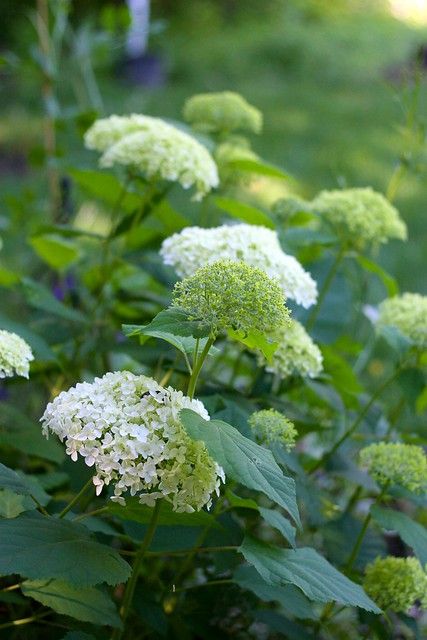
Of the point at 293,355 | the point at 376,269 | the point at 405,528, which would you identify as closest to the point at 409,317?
the point at 376,269

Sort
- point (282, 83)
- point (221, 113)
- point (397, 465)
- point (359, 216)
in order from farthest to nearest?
point (282, 83), point (221, 113), point (359, 216), point (397, 465)

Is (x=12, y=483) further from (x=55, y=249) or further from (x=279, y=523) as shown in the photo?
(x=55, y=249)

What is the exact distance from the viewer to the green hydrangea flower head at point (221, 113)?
2281 mm

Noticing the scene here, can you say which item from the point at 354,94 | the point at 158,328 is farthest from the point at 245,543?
the point at 354,94

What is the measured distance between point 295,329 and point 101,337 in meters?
0.65

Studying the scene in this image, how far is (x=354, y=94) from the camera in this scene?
739 cm

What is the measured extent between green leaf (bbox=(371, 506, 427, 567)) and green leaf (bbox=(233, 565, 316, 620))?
0.63 feet

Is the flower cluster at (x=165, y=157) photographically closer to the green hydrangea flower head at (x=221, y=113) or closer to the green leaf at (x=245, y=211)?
the green leaf at (x=245, y=211)

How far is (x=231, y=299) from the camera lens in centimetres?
120

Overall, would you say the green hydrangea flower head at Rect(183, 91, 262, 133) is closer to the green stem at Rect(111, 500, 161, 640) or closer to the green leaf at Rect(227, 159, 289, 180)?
the green leaf at Rect(227, 159, 289, 180)

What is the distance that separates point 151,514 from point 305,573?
9.3 inches

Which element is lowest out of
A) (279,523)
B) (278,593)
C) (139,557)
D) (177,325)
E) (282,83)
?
(282,83)

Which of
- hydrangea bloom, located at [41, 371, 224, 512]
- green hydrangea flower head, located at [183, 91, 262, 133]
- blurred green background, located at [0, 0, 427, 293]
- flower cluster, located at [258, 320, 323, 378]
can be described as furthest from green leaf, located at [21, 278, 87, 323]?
blurred green background, located at [0, 0, 427, 293]

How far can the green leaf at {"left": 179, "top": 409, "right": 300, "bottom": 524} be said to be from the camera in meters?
1.15
